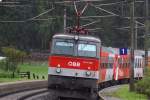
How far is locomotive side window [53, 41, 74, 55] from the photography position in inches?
1176

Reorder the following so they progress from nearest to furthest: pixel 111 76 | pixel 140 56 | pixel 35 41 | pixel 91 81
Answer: pixel 91 81
pixel 111 76
pixel 140 56
pixel 35 41

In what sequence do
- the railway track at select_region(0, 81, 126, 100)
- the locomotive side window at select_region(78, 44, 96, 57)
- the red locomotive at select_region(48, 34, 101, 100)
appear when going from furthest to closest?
the railway track at select_region(0, 81, 126, 100) < the locomotive side window at select_region(78, 44, 96, 57) < the red locomotive at select_region(48, 34, 101, 100)

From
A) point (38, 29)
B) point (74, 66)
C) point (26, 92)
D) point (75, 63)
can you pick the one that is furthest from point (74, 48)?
point (38, 29)

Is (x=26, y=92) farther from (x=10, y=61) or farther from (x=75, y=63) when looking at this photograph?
(x=10, y=61)

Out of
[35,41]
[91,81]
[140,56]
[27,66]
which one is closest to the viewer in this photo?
[91,81]

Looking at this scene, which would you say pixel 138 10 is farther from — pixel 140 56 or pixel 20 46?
pixel 140 56

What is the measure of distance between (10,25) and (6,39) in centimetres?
291

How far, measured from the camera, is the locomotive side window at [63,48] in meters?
29.9

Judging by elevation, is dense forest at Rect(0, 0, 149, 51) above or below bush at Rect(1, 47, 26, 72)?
above

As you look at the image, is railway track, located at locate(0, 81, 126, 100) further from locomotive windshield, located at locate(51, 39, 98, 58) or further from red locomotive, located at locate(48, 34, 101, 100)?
locomotive windshield, located at locate(51, 39, 98, 58)

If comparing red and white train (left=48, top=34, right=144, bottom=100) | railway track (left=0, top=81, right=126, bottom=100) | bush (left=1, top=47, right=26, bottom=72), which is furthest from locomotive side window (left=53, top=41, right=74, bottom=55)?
bush (left=1, top=47, right=26, bottom=72)

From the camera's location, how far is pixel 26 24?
103312 millimetres

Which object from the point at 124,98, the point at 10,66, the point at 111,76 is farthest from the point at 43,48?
the point at 124,98

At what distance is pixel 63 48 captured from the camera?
2997cm
